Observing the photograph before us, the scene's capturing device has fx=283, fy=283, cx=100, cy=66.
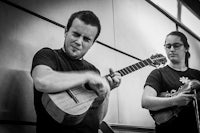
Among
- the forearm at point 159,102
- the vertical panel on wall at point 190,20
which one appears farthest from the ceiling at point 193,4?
the forearm at point 159,102

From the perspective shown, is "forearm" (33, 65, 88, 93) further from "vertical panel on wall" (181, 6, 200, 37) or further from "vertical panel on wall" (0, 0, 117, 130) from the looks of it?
"vertical panel on wall" (181, 6, 200, 37)

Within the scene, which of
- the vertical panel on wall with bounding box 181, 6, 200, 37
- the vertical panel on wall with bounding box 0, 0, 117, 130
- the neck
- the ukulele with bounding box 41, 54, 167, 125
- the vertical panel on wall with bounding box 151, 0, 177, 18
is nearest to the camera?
the ukulele with bounding box 41, 54, 167, 125

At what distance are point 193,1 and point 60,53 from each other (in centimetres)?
225

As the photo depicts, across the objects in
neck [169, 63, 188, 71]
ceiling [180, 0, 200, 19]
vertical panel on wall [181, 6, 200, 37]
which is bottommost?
neck [169, 63, 188, 71]

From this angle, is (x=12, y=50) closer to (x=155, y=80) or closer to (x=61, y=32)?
(x=61, y=32)

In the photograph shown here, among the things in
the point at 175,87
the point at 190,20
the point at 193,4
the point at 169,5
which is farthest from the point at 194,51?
the point at 175,87

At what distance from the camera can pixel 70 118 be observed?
61.5 inches

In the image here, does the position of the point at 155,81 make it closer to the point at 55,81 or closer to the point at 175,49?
the point at 175,49

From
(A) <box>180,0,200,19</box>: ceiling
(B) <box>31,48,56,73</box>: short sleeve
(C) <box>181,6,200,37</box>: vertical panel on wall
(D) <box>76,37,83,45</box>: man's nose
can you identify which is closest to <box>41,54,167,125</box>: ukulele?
(B) <box>31,48,56,73</box>: short sleeve

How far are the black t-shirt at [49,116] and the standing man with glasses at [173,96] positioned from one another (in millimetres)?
624

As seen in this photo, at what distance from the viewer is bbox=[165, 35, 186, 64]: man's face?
2.53m

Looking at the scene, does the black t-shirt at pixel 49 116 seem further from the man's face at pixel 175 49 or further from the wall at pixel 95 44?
the man's face at pixel 175 49

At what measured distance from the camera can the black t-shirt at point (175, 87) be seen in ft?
7.15

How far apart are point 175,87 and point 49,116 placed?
118 centimetres
